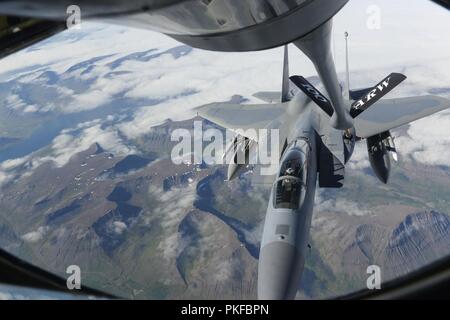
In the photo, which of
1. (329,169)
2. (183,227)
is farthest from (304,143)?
(183,227)

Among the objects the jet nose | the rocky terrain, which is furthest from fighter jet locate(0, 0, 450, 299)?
the rocky terrain

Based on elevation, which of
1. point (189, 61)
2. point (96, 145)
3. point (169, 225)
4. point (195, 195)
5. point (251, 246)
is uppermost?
point (189, 61)

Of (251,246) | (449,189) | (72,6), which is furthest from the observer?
(449,189)

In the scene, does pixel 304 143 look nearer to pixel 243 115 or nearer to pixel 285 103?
pixel 285 103

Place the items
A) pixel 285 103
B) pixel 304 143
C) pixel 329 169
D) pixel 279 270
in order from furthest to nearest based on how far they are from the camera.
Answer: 1. pixel 285 103
2. pixel 329 169
3. pixel 304 143
4. pixel 279 270

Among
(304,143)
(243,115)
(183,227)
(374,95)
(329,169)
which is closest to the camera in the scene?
(304,143)
